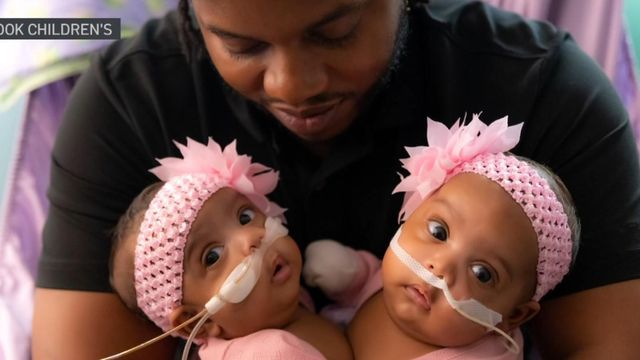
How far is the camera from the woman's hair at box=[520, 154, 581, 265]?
1222 millimetres

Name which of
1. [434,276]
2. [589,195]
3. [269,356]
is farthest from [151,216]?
[589,195]

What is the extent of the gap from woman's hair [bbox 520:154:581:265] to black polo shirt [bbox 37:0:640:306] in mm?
69

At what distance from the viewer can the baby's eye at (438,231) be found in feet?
3.96

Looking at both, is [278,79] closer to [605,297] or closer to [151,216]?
[151,216]

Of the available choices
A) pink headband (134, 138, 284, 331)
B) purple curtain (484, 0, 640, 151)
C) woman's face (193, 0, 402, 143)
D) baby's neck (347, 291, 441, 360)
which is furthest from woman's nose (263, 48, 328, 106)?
purple curtain (484, 0, 640, 151)

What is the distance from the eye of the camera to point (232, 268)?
1249mm

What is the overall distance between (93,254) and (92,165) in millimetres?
159

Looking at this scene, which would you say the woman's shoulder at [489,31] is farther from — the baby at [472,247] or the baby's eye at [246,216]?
the baby's eye at [246,216]

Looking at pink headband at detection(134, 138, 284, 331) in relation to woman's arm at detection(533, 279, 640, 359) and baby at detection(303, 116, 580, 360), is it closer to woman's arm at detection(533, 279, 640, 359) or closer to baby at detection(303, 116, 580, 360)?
baby at detection(303, 116, 580, 360)

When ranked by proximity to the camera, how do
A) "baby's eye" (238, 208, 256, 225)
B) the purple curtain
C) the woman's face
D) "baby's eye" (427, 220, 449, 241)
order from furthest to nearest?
the purple curtain
"baby's eye" (238, 208, 256, 225)
"baby's eye" (427, 220, 449, 241)
the woman's face

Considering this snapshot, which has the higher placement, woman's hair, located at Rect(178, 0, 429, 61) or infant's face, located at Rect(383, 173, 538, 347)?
woman's hair, located at Rect(178, 0, 429, 61)

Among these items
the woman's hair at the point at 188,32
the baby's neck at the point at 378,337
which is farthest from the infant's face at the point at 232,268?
the woman's hair at the point at 188,32

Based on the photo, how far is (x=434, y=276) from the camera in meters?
1.18

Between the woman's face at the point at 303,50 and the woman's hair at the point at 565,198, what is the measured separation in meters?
0.29
